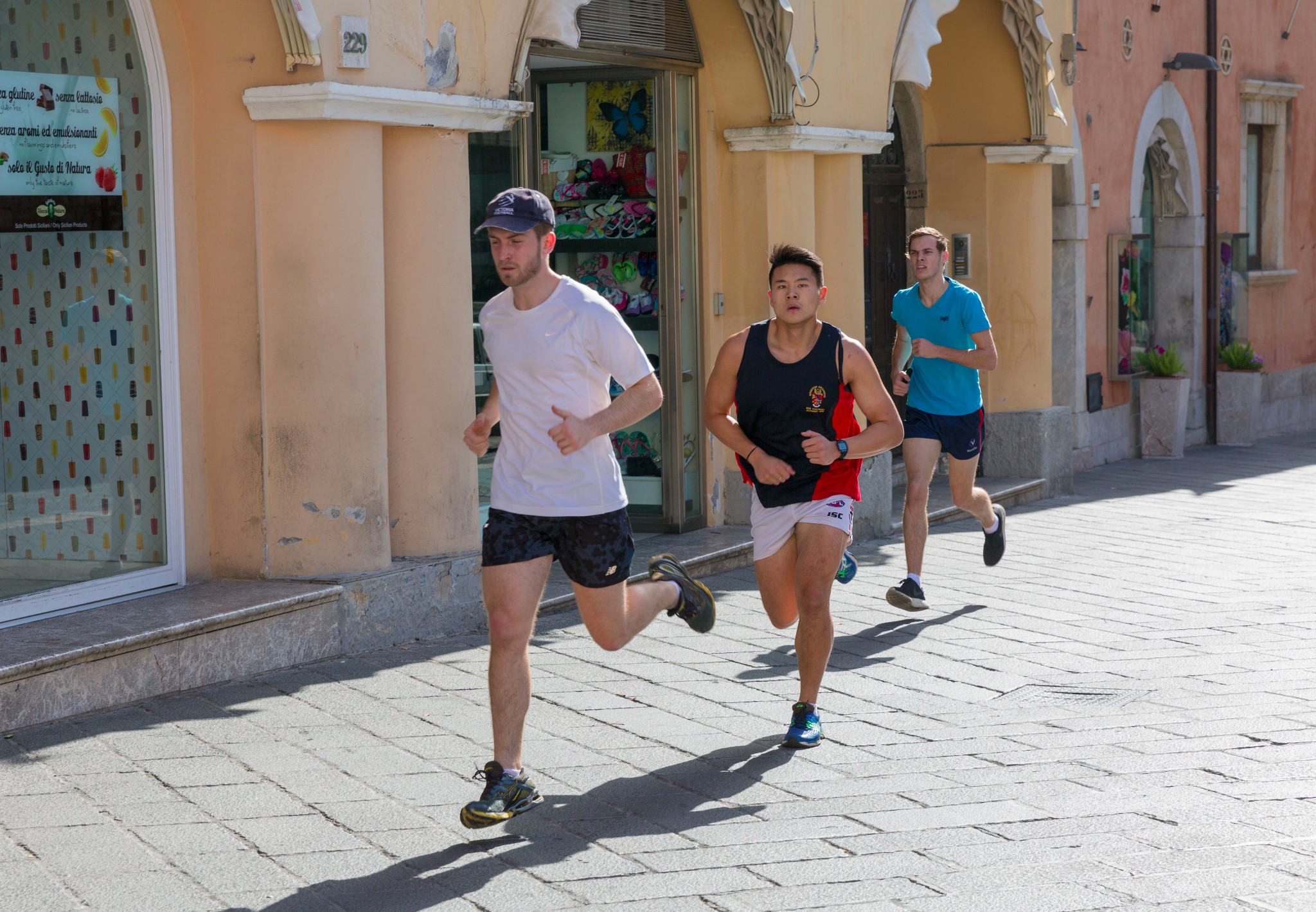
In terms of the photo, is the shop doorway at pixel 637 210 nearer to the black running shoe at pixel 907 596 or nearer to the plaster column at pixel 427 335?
the plaster column at pixel 427 335

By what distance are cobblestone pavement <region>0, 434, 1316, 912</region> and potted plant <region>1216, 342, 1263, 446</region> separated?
9.95m

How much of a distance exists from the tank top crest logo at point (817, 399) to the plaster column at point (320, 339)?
2381 mm

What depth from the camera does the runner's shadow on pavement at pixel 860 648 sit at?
6.94m

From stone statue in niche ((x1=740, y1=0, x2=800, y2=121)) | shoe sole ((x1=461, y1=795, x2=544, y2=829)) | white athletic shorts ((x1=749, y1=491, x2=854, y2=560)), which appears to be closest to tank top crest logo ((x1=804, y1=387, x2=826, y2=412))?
white athletic shorts ((x1=749, y1=491, x2=854, y2=560))

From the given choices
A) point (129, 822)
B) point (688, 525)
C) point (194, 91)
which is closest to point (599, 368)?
point (129, 822)

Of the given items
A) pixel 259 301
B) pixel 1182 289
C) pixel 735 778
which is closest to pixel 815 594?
pixel 735 778

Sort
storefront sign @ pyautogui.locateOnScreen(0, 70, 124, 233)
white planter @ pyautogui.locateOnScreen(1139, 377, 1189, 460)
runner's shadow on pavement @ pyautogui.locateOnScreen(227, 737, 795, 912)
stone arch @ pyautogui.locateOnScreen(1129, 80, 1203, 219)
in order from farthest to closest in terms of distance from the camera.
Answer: stone arch @ pyautogui.locateOnScreen(1129, 80, 1203, 219), white planter @ pyautogui.locateOnScreen(1139, 377, 1189, 460), storefront sign @ pyautogui.locateOnScreen(0, 70, 124, 233), runner's shadow on pavement @ pyautogui.locateOnScreen(227, 737, 795, 912)

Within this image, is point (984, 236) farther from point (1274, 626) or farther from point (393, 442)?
point (393, 442)

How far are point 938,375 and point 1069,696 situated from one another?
242 cm

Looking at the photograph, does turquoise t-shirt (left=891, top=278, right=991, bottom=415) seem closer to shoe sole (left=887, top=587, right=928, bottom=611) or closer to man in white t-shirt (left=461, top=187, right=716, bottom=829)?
shoe sole (left=887, top=587, right=928, bottom=611)

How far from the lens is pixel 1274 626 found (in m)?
7.79

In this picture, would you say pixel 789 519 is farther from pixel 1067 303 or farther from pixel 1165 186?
pixel 1165 186

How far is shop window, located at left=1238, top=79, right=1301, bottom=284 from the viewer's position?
19500mm

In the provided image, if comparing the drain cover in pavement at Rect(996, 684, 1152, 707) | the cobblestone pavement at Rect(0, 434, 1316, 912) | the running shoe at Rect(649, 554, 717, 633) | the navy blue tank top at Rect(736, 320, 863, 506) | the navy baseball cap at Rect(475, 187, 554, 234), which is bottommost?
the drain cover in pavement at Rect(996, 684, 1152, 707)
